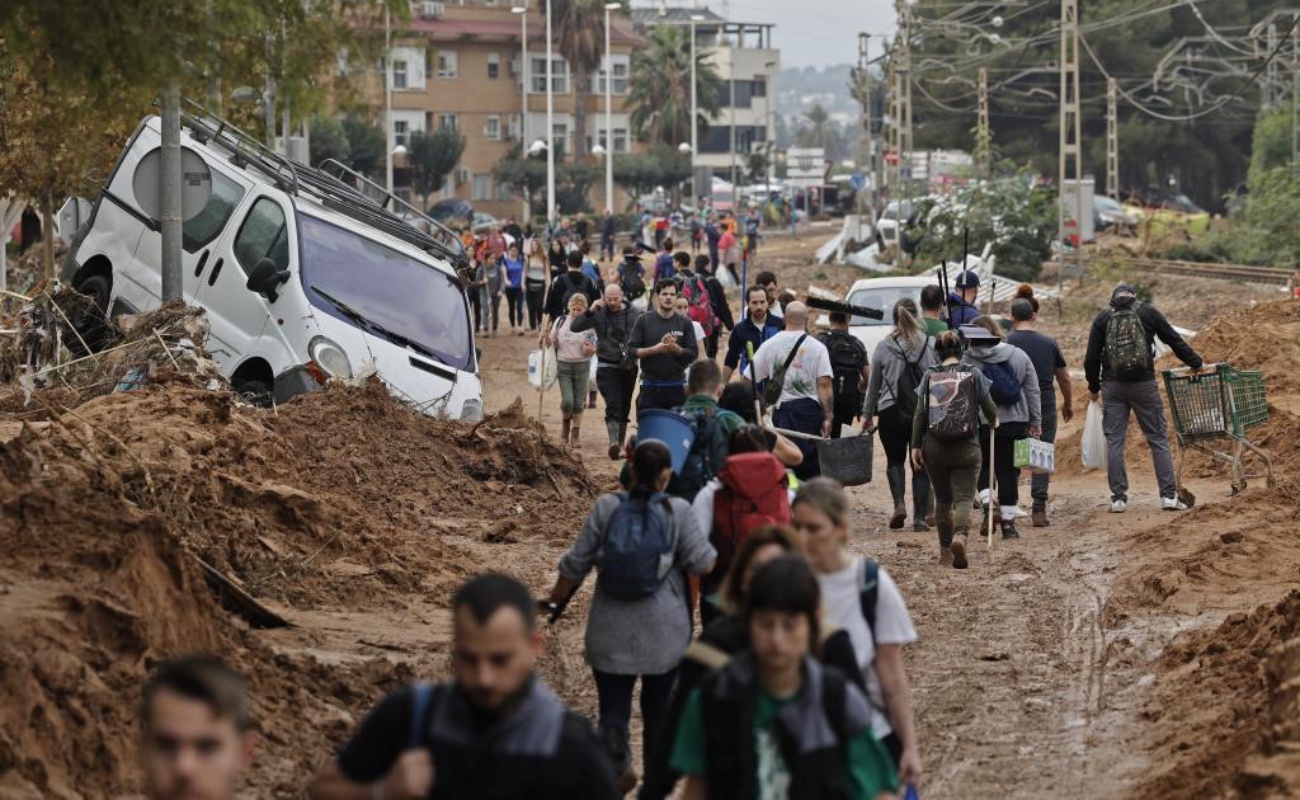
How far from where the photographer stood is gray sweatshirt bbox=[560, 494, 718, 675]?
7.76 m

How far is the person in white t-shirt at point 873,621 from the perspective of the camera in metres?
6.51

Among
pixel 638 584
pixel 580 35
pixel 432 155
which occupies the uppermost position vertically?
pixel 580 35

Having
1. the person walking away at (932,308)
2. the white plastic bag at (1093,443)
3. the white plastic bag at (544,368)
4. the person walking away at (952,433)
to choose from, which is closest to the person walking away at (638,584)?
the person walking away at (952,433)

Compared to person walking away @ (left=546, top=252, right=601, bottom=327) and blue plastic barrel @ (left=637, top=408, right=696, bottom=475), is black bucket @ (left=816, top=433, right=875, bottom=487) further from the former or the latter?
person walking away @ (left=546, top=252, right=601, bottom=327)

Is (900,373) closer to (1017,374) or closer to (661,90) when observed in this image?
(1017,374)

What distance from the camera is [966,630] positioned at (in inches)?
490

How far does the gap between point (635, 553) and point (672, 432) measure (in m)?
1.87

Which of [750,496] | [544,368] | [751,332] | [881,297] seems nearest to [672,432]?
[750,496]

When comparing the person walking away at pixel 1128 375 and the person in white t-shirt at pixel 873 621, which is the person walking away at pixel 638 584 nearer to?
the person in white t-shirt at pixel 873 621

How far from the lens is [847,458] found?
14.4 meters

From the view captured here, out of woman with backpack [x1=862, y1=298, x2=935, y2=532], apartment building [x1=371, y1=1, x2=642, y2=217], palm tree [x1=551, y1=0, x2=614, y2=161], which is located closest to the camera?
woman with backpack [x1=862, y1=298, x2=935, y2=532]

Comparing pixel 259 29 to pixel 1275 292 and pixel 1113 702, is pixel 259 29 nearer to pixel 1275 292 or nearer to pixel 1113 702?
pixel 1113 702

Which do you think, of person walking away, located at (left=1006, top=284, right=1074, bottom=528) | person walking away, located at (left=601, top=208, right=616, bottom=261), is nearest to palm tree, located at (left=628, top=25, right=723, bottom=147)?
person walking away, located at (left=601, top=208, right=616, bottom=261)

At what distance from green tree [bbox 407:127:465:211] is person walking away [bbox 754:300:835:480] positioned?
81.1 m
